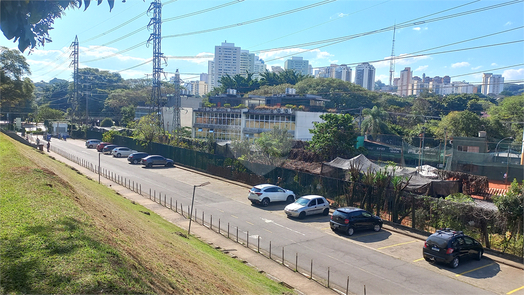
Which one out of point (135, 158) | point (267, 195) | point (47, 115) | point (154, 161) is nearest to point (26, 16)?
point (267, 195)

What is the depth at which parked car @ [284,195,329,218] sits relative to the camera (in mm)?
23938

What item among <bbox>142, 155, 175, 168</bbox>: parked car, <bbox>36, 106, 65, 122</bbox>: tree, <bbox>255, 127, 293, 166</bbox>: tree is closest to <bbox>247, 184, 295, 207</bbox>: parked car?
<bbox>255, 127, 293, 166</bbox>: tree

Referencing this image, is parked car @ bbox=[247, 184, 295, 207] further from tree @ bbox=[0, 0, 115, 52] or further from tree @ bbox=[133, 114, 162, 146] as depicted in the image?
tree @ bbox=[133, 114, 162, 146]

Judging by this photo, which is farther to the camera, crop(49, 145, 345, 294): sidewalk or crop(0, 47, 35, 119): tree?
crop(0, 47, 35, 119): tree

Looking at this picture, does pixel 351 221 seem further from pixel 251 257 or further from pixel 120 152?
pixel 120 152

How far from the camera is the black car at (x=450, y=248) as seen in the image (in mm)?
16000

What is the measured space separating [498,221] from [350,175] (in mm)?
10896

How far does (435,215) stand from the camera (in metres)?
20.8

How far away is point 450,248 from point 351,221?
5.48 metres

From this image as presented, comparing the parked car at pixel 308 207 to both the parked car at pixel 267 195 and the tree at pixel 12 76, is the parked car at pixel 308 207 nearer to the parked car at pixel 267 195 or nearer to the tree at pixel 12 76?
the parked car at pixel 267 195

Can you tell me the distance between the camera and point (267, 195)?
2739cm

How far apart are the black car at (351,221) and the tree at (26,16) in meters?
16.7

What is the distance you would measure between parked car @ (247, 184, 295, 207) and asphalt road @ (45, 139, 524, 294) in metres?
0.55

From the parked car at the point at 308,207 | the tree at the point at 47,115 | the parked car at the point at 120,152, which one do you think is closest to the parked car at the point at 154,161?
the parked car at the point at 120,152
